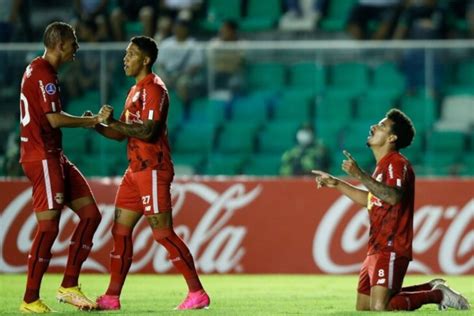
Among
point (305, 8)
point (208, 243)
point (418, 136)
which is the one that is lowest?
point (208, 243)

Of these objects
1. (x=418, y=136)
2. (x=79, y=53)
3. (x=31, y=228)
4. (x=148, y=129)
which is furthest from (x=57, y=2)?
(x=148, y=129)

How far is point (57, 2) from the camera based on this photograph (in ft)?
61.9

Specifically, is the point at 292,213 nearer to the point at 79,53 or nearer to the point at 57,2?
the point at 79,53

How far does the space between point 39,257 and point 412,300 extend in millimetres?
2829

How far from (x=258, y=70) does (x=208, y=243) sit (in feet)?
7.42

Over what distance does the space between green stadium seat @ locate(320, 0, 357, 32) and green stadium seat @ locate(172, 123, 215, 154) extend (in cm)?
375

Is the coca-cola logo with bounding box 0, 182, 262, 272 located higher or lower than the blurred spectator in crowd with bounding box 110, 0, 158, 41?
lower

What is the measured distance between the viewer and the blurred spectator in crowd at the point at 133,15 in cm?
1803

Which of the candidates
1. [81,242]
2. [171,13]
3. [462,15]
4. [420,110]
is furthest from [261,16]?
[81,242]

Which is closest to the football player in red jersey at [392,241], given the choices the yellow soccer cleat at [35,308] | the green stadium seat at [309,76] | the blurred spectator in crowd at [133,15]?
the yellow soccer cleat at [35,308]

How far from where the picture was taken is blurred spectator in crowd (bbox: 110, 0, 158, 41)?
18.0m

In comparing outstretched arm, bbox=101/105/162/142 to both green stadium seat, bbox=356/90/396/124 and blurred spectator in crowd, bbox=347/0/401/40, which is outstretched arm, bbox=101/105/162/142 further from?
blurred spectator in crowd, bbox=347/0/401/40

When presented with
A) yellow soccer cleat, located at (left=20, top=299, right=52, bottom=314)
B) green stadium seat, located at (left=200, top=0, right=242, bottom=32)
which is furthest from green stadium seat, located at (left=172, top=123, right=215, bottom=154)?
yellow soccer cleat, located at (left=20, top=299, right=52, bottom=314)

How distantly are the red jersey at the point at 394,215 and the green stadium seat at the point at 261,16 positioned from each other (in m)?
8.94
